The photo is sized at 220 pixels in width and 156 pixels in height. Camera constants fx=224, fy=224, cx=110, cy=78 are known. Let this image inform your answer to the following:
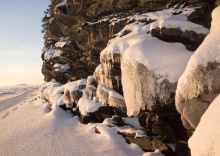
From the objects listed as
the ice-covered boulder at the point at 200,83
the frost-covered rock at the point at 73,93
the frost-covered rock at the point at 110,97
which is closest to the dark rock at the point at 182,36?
the ice-covered boulder at the point at 200,83

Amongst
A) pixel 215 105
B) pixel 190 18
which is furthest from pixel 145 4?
pixel 215 105

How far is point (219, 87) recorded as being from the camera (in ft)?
21.0

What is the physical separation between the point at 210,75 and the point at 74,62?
17.0m

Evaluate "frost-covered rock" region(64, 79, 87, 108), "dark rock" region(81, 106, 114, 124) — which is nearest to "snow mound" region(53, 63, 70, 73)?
"frost-covered rock" region(64, 79, 87, 108)

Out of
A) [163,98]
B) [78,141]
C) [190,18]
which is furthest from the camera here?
[78,141]

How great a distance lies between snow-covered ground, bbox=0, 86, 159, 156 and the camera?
11.0 metres

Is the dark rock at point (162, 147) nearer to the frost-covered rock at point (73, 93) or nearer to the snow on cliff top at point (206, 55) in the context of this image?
the snow on cliff top at point (206, 55)

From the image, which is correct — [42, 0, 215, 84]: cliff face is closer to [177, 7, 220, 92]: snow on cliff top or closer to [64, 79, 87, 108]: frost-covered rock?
[64, 79, 87, 108]: frost-covered rock

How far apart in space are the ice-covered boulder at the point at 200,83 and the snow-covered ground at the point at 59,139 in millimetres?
4076

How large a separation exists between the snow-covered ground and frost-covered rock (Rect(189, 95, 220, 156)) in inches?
192

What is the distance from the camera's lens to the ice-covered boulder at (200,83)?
21.6ft

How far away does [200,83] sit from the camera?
6875 millimetres

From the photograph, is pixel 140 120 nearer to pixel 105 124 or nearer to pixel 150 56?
pixel 105 124

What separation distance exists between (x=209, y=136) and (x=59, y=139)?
917 centimetres
